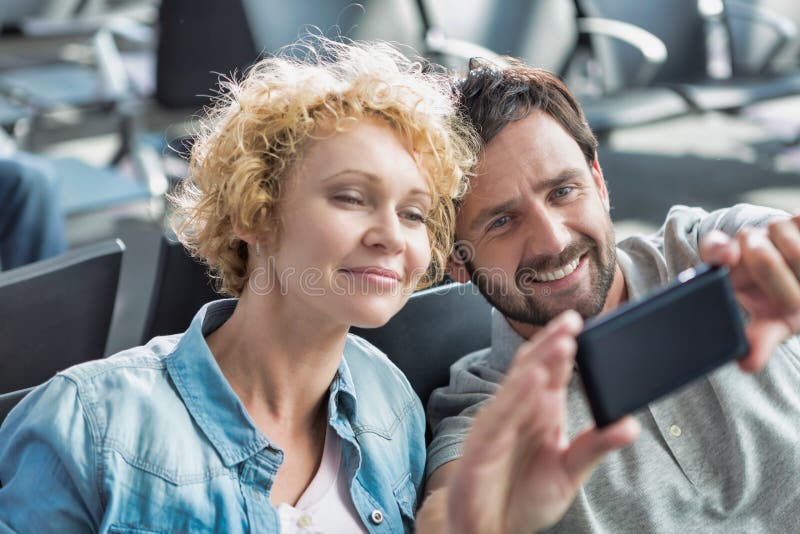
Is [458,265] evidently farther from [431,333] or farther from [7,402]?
[7,402]

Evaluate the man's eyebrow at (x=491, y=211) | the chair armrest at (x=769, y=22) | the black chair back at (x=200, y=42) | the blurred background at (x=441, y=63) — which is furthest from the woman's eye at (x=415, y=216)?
the chair armrest at (x=769, y=22)

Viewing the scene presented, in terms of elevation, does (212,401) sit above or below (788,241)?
below

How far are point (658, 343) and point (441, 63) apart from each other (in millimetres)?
2979

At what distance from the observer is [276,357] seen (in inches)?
44.1

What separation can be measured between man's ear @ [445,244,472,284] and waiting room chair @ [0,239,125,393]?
1.62ft

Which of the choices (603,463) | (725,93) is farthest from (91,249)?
(725,93)

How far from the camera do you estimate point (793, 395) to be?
4.33ft

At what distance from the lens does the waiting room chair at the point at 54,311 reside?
1360 millimetres

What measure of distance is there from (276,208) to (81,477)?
353mm

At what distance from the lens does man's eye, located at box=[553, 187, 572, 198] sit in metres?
1.34

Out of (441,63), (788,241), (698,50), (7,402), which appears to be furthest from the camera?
(698,50)

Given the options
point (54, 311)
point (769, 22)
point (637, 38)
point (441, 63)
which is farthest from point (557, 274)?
point (769, 22)

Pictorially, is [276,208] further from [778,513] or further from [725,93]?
[725,93]

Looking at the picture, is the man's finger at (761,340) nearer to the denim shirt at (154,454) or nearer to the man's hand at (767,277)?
the man's hand at (767,277)
